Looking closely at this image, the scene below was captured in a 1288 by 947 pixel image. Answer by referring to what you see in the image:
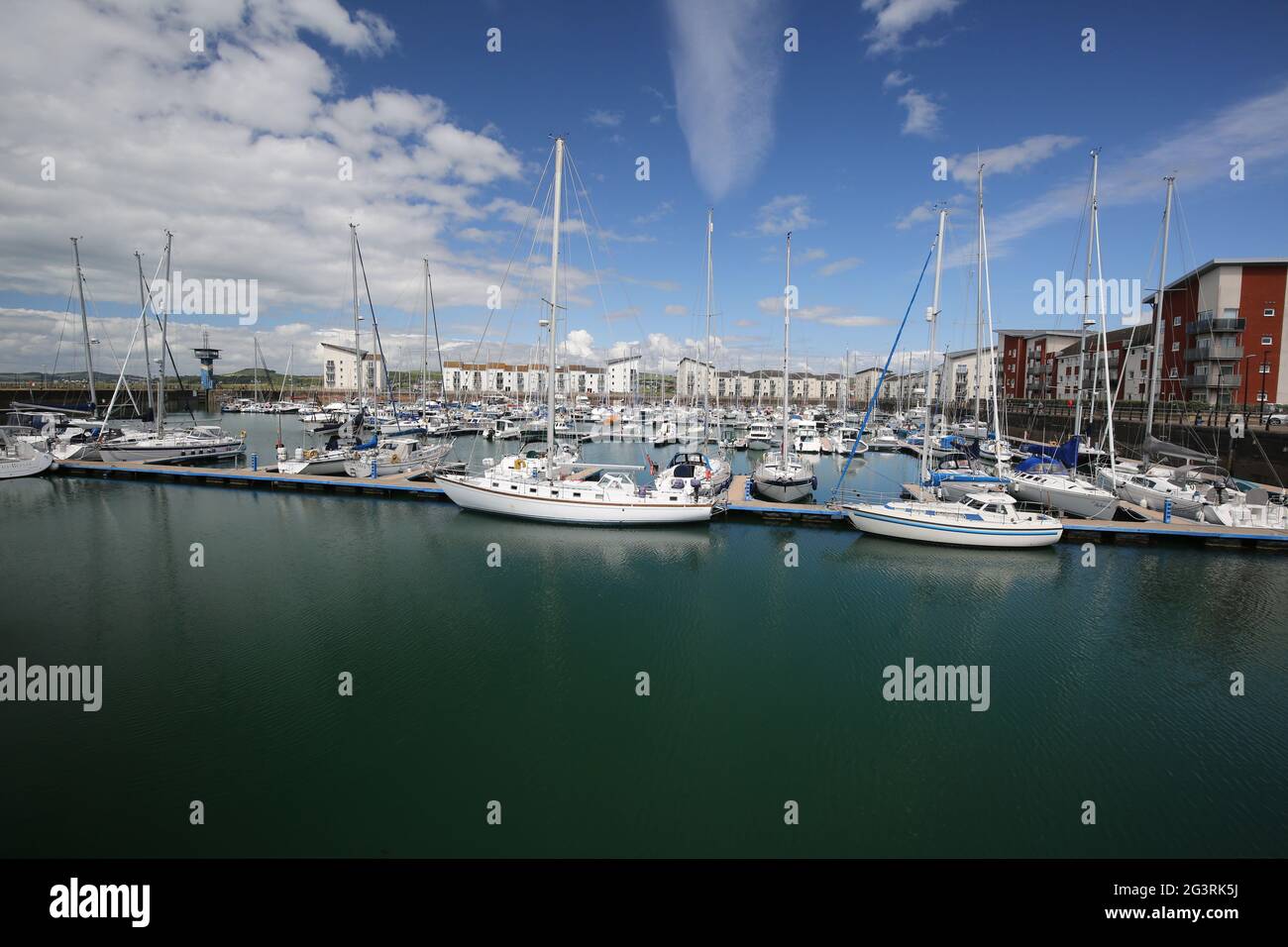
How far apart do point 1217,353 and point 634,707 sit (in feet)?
205

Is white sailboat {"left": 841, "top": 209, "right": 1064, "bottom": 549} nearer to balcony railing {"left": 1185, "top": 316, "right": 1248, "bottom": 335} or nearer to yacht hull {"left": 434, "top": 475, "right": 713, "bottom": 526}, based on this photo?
yacht hull {"left": 434, "top": 475, "right": 713, "bottom": 526}

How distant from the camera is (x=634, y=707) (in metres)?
11.6

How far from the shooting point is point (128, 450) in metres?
37.1

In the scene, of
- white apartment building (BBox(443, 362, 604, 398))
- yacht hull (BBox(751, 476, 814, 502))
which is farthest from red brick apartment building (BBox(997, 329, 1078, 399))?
white apartment building (BBox(443, 362, 604, 398))

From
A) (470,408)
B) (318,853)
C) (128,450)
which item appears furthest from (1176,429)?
(470,408)

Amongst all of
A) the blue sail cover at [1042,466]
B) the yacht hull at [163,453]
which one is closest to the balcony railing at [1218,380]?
the blue sail cover at [1042,466]

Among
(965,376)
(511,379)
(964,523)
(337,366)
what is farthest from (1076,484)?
(337,366)

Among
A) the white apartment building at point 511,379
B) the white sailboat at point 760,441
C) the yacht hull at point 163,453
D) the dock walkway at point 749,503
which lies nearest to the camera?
the dock walkway at point 749,503

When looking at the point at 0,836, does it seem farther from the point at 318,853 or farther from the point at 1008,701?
the point at 1008,701

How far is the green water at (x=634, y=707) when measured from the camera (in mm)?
8516

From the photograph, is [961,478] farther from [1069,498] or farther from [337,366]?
[337,366]

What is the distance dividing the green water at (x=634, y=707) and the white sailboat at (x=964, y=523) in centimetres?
92

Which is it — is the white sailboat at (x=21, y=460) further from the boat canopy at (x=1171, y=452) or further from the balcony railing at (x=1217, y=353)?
the balcony railing at (x=1217, y=353)
